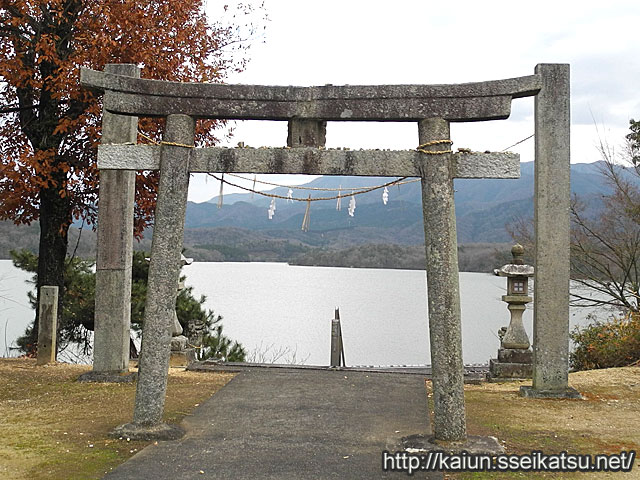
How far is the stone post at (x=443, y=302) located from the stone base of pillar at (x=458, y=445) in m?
0.07

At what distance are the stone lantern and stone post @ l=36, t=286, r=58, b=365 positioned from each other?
268 inches

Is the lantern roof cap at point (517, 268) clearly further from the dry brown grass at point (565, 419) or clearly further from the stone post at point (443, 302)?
the stone post at point (443, 302)

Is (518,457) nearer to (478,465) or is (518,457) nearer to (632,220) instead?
(478,465)

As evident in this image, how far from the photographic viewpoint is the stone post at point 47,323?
30.1 feet

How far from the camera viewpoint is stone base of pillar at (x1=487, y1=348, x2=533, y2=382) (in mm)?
9023

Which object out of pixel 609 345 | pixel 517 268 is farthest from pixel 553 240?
pixel 609 345

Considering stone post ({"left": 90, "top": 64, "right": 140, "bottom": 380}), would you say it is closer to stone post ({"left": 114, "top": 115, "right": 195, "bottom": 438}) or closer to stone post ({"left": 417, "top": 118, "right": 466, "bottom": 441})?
stone post ({"left": 114, "top": 115, "right": 195, "bottom": 438})

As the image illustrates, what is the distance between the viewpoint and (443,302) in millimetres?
5324

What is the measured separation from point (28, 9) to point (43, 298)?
505 centimetres

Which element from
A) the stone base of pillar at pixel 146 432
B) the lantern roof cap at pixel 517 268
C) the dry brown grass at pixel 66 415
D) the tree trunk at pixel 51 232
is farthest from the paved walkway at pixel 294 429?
the tree trunk at pixel 51 232

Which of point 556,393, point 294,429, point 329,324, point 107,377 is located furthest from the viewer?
point 329,324

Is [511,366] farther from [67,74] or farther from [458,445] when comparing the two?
[67,74]

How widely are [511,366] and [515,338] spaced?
0.43 m

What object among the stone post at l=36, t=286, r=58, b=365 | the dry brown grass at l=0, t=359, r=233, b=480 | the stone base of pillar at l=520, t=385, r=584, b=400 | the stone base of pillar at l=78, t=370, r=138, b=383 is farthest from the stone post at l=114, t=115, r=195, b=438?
the stone base of pillar at l=520, t=385, r=584, b=400
